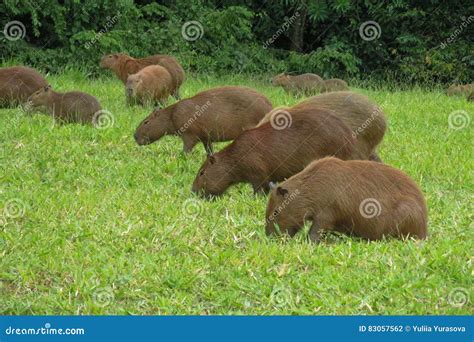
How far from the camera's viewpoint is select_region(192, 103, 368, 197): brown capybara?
7.01m

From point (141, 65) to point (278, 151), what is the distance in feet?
21.6

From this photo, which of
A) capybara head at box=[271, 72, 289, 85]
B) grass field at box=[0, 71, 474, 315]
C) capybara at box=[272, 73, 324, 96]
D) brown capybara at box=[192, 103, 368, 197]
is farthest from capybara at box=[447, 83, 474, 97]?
brown capybara at box=[192, 103, 368, 197]

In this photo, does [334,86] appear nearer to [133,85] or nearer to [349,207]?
[133,85]

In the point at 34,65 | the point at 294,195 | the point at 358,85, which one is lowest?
the point at 34,65

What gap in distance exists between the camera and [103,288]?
15.5 ft

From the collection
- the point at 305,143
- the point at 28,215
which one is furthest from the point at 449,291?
the point at 28,215

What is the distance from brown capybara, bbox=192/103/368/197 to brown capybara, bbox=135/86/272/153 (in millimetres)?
1501

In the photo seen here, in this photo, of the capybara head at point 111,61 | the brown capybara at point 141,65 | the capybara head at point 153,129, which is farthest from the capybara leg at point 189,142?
the capybara head at point 111,61

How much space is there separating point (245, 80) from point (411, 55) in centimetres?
455

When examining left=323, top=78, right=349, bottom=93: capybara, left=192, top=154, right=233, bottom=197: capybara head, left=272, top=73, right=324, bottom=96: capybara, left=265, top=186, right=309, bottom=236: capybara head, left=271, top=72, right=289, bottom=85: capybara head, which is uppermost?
left=265, top=186, right=309, bottom=236: capybara head

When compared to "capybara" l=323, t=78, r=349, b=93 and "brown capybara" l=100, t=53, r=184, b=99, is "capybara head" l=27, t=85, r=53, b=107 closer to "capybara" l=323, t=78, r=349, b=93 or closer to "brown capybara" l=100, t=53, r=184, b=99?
"brown capybara" l=100, t=53, r=184, b=99

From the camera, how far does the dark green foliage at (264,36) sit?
15.7 m

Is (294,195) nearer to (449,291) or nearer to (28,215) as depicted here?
(449,291)

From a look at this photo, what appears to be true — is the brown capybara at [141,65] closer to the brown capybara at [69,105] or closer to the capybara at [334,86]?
the brown capybara at [69,105]
